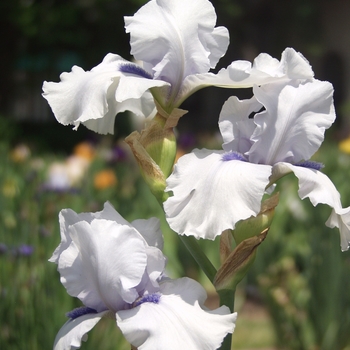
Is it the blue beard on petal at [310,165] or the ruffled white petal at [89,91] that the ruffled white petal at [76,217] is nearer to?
the ruffled white petal at [89,91]

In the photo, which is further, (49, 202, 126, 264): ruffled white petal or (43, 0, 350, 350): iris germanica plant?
(49, 202, 126, 264): ruffled white petal

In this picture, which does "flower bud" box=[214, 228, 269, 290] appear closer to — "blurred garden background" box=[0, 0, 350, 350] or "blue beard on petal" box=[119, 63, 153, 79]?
"blue beard on petal" box=[119, 63, 153, 79]

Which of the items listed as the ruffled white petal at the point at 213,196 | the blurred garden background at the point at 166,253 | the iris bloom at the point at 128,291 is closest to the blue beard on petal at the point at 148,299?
the iris bloom at the point at 128,291

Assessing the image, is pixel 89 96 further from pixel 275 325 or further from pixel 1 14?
pixel 1 14

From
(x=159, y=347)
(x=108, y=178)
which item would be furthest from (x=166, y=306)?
(x=108, y=178)

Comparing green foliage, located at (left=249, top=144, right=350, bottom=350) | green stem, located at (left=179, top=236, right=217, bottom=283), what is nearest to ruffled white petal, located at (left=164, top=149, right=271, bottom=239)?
green stem, located at (left=179, top=236, right=217, bottom=283)

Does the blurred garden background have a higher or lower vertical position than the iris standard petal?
lower
